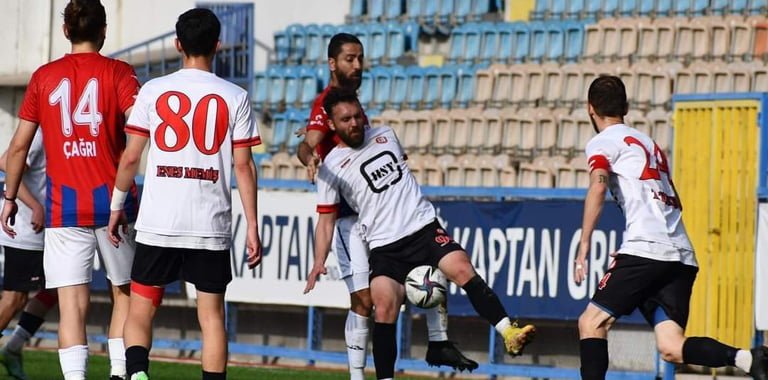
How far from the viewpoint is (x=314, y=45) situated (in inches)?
866

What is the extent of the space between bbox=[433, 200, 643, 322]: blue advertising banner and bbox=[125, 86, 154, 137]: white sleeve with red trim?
5.90m

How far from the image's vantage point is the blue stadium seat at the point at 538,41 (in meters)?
19.6

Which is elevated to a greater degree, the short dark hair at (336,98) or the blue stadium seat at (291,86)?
the blue stadium seat at (291,86)

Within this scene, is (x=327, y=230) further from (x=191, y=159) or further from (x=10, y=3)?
(x=10, y=3)

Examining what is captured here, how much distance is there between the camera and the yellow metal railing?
1277 centimetres

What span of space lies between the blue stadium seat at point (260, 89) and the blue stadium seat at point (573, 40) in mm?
4370

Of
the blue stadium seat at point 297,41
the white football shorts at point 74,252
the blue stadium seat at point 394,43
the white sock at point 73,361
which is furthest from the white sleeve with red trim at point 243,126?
the blue stadium seat at point 297,41

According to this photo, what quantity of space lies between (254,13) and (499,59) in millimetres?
4425

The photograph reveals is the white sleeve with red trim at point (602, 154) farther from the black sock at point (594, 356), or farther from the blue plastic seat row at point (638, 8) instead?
the blue plastic seat row at point (638, 8)

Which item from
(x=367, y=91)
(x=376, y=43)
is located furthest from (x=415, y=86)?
(x=376, y=43)

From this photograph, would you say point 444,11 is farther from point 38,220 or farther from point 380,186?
point 38,220

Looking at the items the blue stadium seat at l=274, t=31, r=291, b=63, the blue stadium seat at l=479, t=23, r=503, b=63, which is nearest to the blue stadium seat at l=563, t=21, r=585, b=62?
the blue stadium seat at l=479, t=23, r=503, b=63

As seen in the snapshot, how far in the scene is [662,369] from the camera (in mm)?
12945

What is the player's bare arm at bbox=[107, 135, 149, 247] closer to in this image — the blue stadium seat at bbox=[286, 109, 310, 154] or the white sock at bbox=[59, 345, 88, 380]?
the white sock at bbox=[59, 345, 88, 380]
